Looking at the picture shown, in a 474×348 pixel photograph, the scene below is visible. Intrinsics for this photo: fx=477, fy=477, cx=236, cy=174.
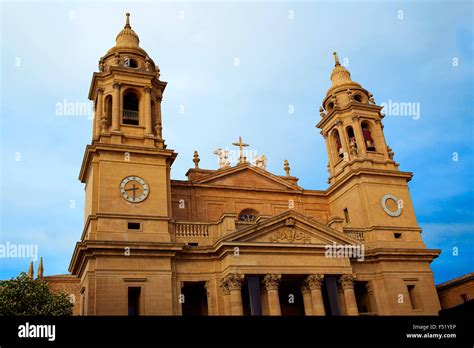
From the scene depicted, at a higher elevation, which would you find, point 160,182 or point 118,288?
point 160,182

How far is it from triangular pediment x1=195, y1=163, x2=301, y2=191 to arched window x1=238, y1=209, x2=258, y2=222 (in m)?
1.76

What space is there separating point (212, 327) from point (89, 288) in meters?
13.6

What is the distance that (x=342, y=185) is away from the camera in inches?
1347

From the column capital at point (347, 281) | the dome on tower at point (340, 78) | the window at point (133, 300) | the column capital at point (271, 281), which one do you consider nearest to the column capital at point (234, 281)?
the column capital at point (271, 281)

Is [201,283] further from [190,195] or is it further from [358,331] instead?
[358,331]

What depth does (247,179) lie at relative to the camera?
1332 inches

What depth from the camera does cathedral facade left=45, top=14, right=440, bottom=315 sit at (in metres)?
25.3

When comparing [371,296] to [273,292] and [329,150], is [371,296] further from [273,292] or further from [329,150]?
[329,150]

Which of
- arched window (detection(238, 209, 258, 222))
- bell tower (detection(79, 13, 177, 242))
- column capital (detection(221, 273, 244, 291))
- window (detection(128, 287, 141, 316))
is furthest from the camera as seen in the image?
arched window (detection(238, 209, 258, 222))

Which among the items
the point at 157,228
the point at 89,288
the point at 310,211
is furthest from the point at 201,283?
the point at 310,211

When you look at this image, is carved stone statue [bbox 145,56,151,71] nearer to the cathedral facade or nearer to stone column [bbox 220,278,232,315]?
the cathedral facade

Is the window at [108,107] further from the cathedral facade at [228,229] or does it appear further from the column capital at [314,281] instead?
the column capital at [314,281]

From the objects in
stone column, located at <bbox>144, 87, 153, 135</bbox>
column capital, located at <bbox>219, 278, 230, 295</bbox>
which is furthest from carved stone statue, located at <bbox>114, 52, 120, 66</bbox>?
column capital, located at <bbox>219, 278, 230, 295</bbox>

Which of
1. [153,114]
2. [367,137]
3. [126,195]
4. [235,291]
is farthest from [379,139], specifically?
[126,195]
